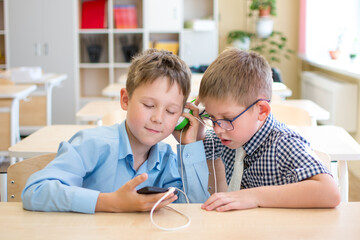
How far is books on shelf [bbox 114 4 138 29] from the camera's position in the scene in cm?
606

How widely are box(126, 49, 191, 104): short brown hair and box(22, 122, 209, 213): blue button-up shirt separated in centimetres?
16

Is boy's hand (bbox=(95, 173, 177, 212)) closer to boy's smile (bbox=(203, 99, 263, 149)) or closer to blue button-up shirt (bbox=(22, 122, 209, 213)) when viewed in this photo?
blue button-up shirt (bbox=(22, 122, 209, 213))

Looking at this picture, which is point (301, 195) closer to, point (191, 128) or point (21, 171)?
→ point (191, 128)

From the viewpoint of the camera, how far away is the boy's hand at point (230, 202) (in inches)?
43.0

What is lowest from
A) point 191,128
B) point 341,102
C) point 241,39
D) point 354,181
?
point 354,181

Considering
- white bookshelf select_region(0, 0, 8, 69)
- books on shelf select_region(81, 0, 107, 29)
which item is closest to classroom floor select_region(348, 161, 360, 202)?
books on shelf select_region(81, 0, 107, 29)

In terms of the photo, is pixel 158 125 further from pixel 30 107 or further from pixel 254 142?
pixel 30 107

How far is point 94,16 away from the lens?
20.1 feet

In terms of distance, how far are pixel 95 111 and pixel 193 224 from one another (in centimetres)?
218

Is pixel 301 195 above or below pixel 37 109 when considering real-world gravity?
above

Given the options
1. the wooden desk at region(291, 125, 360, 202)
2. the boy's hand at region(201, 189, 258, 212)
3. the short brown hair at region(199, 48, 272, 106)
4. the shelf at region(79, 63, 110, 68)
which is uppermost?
the short brown hair at region(199, 48, 272, 106)

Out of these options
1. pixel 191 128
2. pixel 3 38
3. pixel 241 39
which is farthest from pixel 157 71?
pixel 3 38

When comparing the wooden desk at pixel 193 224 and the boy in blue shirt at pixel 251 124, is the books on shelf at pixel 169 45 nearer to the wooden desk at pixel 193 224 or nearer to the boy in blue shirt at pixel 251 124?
the boy in blue shirt at pixel 251 124

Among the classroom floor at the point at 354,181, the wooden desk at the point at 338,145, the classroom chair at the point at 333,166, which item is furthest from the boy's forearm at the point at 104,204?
the classroom floor at the point at 354,181
